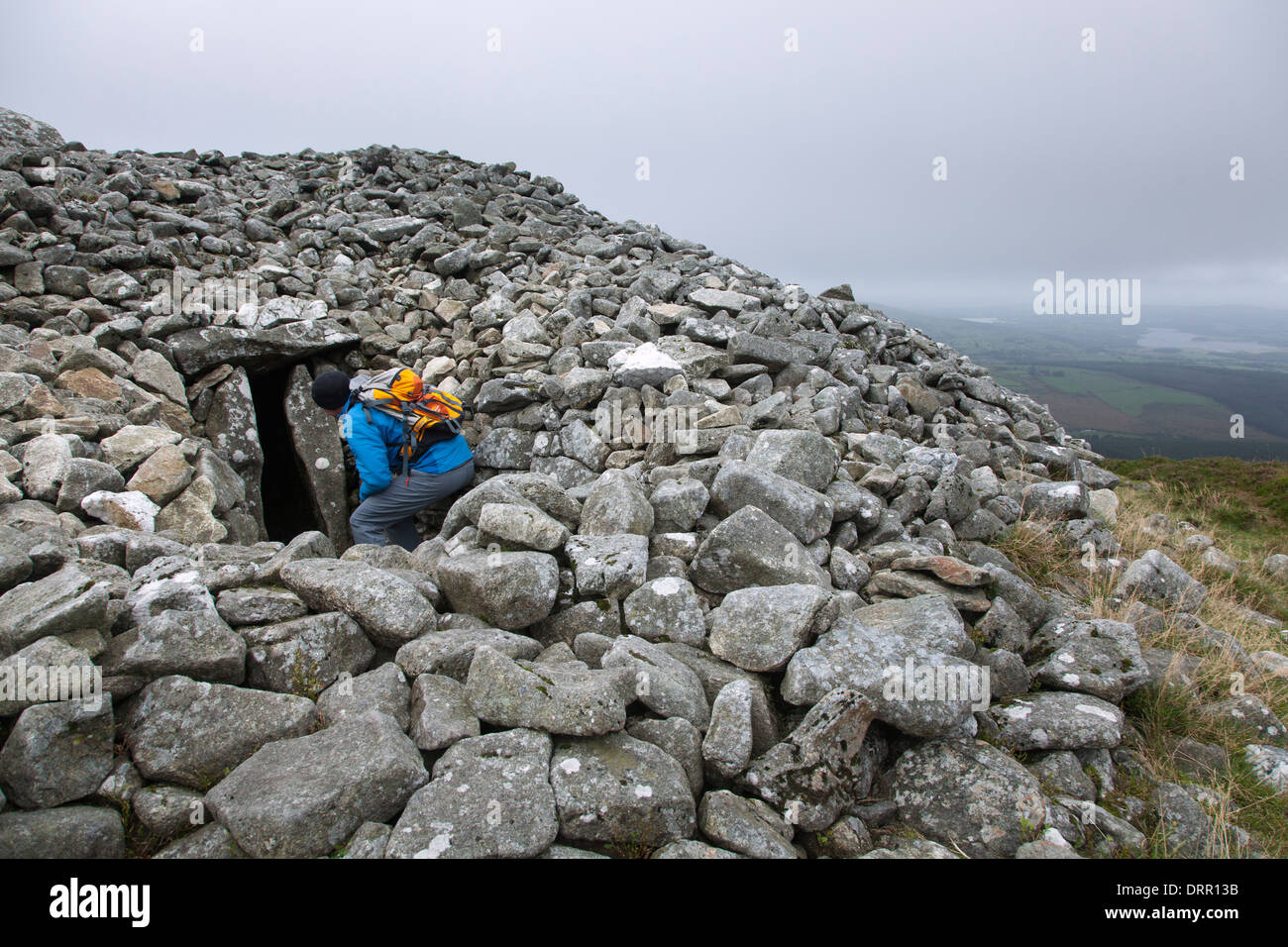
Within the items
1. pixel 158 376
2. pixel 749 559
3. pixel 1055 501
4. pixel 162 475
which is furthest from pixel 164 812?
pixel 1055 501

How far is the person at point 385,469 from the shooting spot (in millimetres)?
8930

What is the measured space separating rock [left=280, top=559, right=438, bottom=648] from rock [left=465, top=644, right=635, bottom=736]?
779 mm

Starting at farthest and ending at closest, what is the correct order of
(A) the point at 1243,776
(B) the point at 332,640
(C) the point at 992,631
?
(C) the point at 992,631
(A) the point at 1243,776
(B) the point at 332,640

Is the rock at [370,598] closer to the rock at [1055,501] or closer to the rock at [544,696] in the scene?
the rock at [544,696]

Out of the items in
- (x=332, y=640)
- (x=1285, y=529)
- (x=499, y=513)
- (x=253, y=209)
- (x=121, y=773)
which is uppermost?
(x=253, y=209)

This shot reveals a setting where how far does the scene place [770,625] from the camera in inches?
200

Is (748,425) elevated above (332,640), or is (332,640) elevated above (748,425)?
(748,425)

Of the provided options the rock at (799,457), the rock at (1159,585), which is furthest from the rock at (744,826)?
the rock at (1159,585)

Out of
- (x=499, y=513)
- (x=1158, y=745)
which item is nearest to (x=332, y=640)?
(x=499, y=513)

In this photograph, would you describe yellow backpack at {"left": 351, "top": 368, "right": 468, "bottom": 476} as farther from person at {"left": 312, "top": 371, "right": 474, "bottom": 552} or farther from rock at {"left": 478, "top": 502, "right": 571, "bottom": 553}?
rock at {"left": 478, "top": 502, "right": 571, "bottom": 553}

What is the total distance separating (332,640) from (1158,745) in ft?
21.2

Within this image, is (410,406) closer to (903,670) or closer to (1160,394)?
(903,670)

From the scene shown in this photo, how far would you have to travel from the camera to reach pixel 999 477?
1001 centimetres
